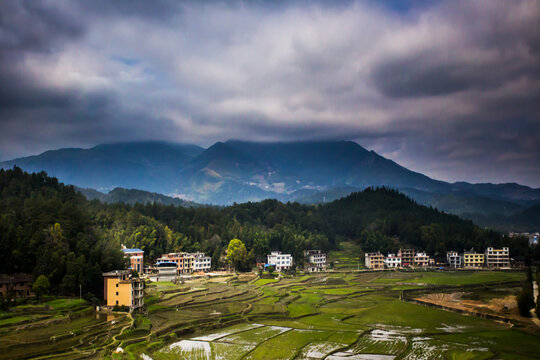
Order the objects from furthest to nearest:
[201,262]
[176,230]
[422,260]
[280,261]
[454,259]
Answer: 1. [422,260]
2. [454,259]
3. [176,230]
4. [280,261]
5. [201,262]

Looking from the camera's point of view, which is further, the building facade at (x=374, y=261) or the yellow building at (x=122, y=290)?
the building facade at (x=374, y=261)

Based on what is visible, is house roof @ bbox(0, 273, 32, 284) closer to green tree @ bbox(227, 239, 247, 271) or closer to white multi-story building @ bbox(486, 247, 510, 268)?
green tree @ bbox(227, 239, 247, 271)

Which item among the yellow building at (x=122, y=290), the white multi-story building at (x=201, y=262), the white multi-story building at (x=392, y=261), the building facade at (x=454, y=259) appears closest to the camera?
the yellow building at (x=122, y=290)

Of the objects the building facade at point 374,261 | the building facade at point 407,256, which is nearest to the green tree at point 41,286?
the building facade at point 374,261

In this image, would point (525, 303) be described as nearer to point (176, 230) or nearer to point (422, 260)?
point (422, 260)

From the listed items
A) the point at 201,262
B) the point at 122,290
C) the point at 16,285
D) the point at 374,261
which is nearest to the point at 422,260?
the point at 374,261

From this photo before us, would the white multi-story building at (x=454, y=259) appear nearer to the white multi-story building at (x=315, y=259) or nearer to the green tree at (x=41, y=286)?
the white multi-story building at (x=315, y=259)

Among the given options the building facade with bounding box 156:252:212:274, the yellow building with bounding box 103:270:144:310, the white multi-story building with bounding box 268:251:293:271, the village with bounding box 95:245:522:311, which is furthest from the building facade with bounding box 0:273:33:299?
the white multi-story building with bounding box 268:251:293:271

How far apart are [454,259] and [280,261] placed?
1604 inches

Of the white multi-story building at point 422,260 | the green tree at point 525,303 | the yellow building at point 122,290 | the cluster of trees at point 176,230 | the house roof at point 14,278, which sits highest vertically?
the cluster of trees at point 176,230

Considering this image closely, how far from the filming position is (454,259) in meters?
99.1

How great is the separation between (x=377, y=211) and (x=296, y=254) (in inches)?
2049

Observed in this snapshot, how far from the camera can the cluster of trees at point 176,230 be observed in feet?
160

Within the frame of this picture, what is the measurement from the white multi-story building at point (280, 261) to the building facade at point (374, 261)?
17.6 metres
